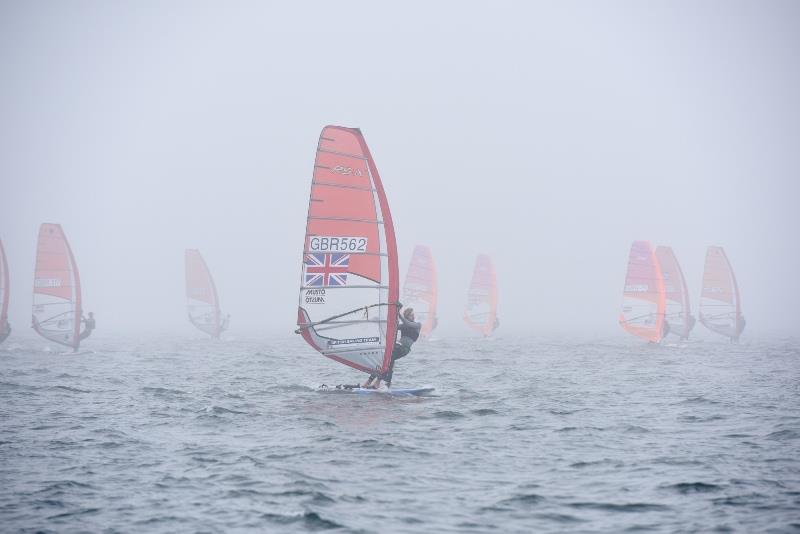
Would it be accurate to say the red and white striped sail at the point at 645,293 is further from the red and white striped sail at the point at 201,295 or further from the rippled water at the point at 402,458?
the red and white striped sail at the point at 201,295

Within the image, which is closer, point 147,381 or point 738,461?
point 738,461

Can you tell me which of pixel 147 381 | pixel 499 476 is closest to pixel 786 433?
pixel 499 476

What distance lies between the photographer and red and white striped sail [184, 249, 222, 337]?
57537 mm

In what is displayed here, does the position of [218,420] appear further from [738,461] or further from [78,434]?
[738,461]

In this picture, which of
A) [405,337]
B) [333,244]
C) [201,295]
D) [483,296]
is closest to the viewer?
[405,337]

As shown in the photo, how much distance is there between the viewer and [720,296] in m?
51.4

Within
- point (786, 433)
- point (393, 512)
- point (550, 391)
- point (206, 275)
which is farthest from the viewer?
point (206, 275)

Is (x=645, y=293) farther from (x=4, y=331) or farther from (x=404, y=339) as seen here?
(x=4, y=331)

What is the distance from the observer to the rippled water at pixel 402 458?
28.9 ft

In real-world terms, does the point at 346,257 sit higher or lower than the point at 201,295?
higher

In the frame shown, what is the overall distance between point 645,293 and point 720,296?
9.79 m

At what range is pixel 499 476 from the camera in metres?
10.6

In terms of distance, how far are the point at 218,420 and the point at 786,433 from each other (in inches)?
393

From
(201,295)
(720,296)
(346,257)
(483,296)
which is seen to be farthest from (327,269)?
(483,296)
